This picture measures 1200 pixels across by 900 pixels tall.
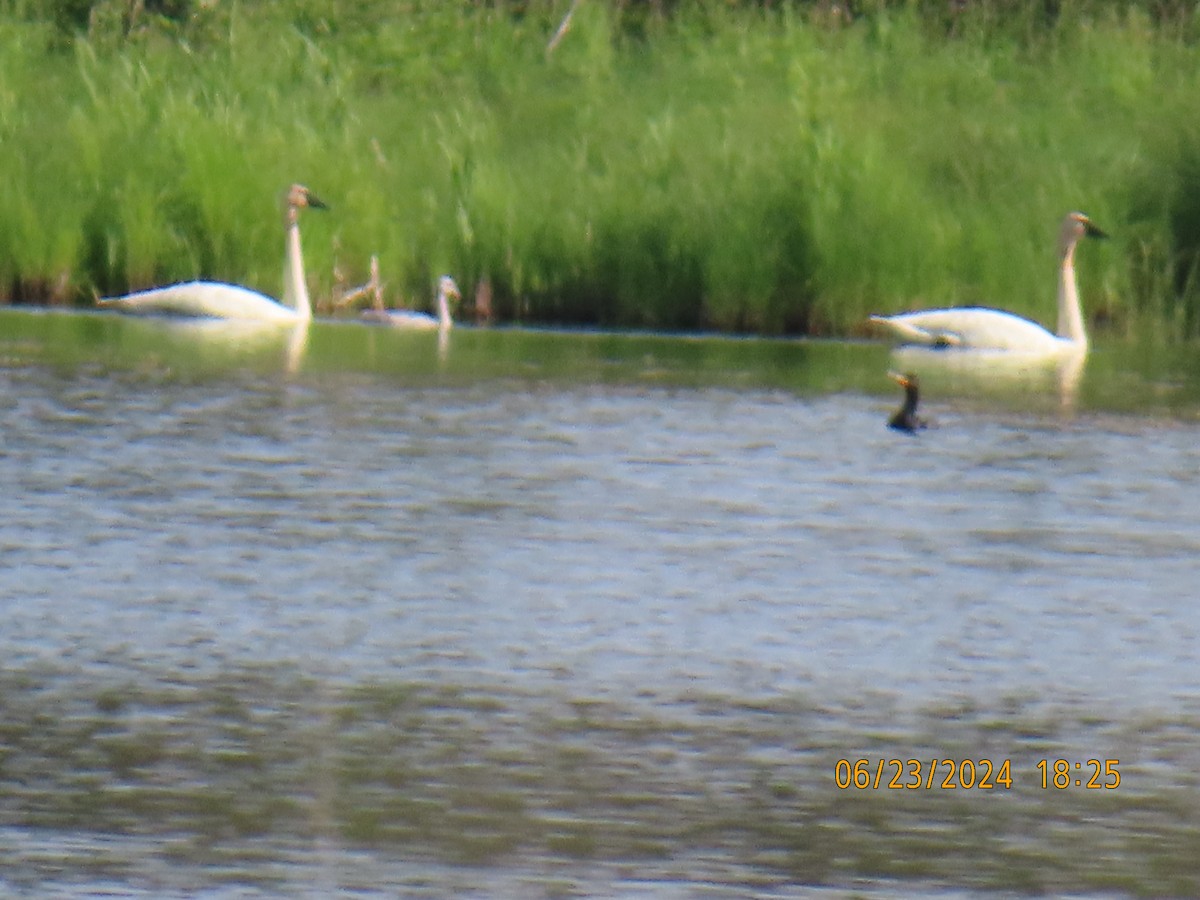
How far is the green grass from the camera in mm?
17703

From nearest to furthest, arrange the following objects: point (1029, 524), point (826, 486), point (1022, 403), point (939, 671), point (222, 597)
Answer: point (939, 671) → point (222, 597) → point (1029, 524) → point (826, 486) → point (1022, 403)

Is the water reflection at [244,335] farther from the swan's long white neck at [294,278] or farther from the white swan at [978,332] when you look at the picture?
the white swan at [978,332]

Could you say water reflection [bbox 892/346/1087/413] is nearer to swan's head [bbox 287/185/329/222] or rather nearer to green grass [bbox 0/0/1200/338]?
green grass [bbox 0/0/1200/338]

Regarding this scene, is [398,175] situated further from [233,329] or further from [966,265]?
[966,265]

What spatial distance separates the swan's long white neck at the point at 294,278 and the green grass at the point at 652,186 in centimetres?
71

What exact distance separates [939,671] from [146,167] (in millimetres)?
12042

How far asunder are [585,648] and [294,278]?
10.7 meters

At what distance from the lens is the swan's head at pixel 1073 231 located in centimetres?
1723

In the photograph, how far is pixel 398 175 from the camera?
19.2m

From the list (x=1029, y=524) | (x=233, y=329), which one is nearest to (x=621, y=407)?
(x=1029, y=524)

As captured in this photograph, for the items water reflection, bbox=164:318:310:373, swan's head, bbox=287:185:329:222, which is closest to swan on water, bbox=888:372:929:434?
water reflection, bbox=164:318:310:373
